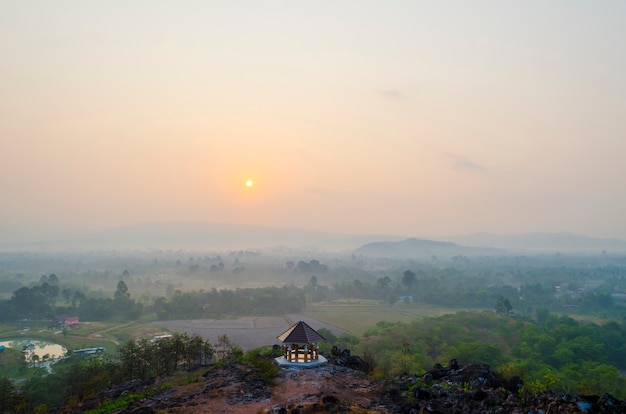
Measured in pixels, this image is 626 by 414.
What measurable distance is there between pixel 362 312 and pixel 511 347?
39.3m

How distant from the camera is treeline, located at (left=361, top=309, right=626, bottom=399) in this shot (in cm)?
4006

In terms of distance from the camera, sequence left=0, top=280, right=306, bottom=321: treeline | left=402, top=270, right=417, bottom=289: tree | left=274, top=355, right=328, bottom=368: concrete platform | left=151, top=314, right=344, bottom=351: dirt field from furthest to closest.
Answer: left=402, top=270, right=417, bottom=289: tree → left=0, top=280, right=306, bottom=321: treeline → left=151, top=314, right=344, bottom=351: dirt field → left=274, top=355, right=328, bottom=368: concrete platform

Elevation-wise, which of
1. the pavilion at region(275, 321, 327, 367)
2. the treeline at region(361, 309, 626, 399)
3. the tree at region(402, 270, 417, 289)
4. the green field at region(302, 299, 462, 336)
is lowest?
the green field at region(302, 299, 462, 336)

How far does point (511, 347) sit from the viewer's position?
54.8m

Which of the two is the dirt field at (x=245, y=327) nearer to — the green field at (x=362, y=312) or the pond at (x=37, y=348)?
the green field at (x=362, y=312)

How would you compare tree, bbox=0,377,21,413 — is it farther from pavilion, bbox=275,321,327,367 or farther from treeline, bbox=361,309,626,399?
treeline, bbox=361,309,626,399

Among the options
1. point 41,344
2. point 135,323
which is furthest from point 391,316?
point 41,344

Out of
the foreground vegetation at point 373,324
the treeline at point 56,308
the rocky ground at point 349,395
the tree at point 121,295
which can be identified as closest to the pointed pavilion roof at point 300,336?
the rocky ground at point 349,395

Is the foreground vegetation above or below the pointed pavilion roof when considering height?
below

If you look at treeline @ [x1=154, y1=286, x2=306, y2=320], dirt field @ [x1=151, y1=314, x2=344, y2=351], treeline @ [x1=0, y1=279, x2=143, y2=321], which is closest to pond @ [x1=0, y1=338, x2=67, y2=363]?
treeline @ [x1=0, y1=279, x2=143, y2=321]

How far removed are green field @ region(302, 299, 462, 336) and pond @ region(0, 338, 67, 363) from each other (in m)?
43.1

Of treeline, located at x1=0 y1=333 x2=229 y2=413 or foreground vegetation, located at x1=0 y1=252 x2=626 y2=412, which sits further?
foreground vegetation, located at x1=0 y1=252 x2=626 y2=412

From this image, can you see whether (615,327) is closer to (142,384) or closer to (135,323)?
(142,384)

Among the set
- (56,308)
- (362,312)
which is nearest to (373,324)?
(362,312)
